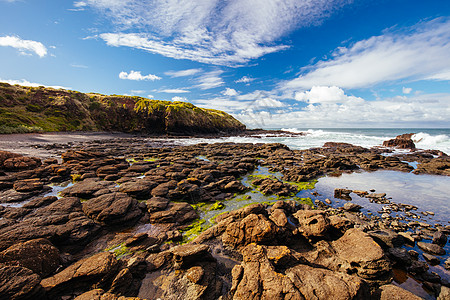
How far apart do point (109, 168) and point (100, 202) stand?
9.27m

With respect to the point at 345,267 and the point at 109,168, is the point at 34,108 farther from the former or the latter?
the point at 345,267

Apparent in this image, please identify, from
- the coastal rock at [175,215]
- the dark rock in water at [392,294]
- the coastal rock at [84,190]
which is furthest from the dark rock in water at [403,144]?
the coastal rock at [84,190]

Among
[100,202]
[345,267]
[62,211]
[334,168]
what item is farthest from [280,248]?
[334,168]

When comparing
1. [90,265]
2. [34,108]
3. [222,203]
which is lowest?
[222,203]

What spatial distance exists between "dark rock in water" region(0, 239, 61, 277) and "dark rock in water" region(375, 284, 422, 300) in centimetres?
1074

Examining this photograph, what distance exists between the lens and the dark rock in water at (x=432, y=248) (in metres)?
7.20

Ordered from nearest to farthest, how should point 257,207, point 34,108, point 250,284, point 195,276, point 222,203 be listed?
point 250,284 → point 195,276 → point 257,207 → point 222,203 → point 34,108

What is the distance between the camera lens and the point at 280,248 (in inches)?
257

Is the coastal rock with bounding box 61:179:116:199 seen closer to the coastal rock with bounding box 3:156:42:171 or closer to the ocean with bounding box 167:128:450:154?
the coastal rock with bounding box 3:156:42:171

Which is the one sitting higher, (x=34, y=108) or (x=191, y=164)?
(x=34, y=108)

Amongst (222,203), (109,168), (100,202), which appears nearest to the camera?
(100,202)

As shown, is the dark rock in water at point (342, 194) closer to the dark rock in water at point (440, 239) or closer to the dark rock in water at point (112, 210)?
the dark rock in water at point (440, 239)

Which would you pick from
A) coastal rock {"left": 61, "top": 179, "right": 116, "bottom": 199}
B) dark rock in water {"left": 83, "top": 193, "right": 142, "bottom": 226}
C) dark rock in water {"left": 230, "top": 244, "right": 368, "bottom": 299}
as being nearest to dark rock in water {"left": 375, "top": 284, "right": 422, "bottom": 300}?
dark rock in water {"left": 230, "top": 244, "right": 368, "bottom": 299}

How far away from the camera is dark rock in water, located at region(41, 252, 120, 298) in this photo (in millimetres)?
5188
